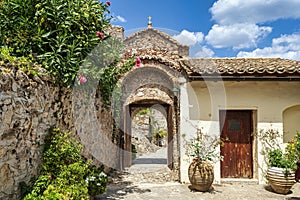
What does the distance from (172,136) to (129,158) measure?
11.2 ft

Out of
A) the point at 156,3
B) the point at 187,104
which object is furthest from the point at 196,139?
Result: the point at 156,3

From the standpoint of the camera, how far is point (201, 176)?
→ 6.45 meters

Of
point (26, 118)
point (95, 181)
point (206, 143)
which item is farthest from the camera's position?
point (206, 143)

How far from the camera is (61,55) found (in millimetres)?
5098

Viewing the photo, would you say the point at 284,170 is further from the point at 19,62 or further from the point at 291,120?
the point at 19,62

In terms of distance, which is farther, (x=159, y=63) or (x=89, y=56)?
(x=159, y=63)

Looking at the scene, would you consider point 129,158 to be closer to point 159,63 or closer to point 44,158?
point 159,63

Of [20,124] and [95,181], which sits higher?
[20,124]

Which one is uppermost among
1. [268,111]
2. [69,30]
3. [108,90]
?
[69,30]

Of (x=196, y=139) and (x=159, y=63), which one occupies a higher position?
(x=159, y=63)

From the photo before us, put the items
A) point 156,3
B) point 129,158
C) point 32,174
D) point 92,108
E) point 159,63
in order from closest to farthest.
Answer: point 32,174 < point 92,108 < point 156,3 < point 159,63 < point 129,158

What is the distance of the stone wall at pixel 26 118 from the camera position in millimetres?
3338

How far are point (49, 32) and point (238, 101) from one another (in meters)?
5.54

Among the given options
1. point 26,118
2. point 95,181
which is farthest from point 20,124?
point 95,181
